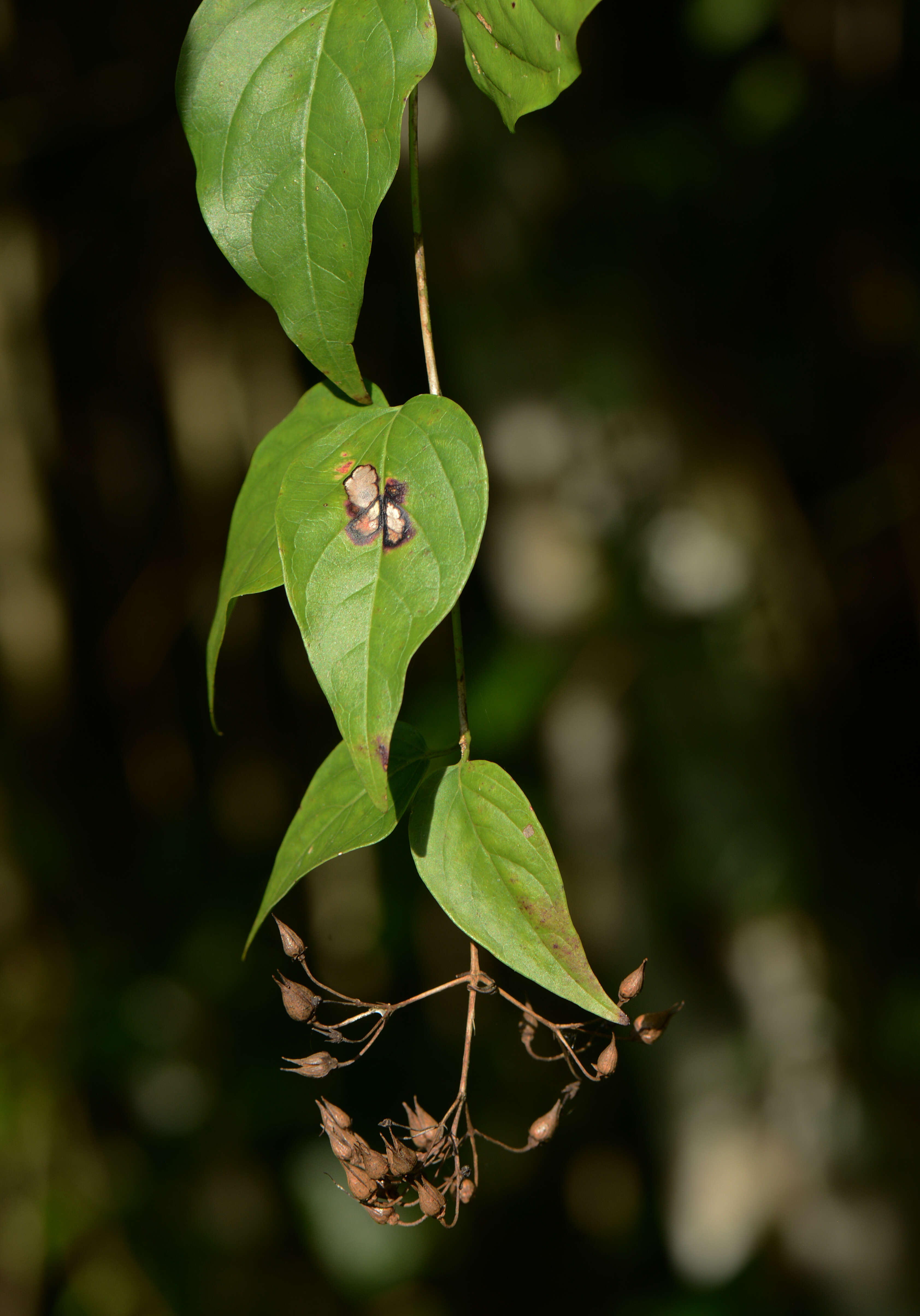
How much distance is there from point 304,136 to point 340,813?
0.26 metres

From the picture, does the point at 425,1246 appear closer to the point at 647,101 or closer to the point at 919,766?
the point at 919,766

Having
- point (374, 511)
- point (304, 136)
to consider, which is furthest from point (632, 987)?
point (304, 136)

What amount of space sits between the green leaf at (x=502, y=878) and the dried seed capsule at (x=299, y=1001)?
0.25 feet

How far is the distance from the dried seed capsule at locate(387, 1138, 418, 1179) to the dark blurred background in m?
0.90

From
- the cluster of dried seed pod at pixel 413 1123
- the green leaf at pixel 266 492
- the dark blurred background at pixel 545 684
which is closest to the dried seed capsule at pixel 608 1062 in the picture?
the cluster of dried seed pod at pixel 413 1123

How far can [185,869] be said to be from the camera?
156 centimetres

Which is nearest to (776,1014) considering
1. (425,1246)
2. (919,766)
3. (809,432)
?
(919,766)

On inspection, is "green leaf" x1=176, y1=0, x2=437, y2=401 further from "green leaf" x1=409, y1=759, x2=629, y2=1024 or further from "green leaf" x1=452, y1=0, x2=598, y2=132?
"green leaf" x1=409, y1=759, x2=629, y2=1024

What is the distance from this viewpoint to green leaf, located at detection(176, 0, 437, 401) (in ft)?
1.14

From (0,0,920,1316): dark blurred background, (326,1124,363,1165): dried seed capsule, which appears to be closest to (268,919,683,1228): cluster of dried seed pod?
(326,1124,363,1165): dried seed capsule

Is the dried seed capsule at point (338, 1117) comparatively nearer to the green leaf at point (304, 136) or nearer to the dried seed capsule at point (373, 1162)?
the dried seed capsule at point (373, 1162)

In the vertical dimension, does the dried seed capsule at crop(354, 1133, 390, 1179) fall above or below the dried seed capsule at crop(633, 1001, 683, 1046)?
above

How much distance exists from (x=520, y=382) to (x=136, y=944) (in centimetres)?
108

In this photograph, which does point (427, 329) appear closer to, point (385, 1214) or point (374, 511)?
point (374, 511)
